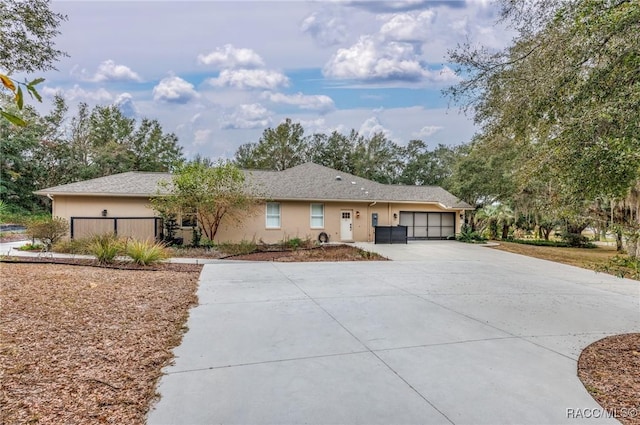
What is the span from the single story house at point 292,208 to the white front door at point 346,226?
0.17 ft

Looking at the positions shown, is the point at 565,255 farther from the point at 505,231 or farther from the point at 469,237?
the point at 505,231

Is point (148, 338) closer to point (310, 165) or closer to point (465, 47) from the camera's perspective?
point (465, 47)

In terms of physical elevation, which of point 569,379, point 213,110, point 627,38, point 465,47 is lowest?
point 569,379

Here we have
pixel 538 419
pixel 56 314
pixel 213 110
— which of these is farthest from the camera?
pixel 213 110

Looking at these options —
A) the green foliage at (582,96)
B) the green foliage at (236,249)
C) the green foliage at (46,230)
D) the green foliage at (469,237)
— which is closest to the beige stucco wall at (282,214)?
the green foliage at (469,237)

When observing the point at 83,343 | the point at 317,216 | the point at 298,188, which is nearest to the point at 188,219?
the point at 298,188

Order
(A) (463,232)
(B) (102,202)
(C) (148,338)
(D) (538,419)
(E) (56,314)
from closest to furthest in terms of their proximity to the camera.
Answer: (D) (538,419) → (C) (148,338) → (E) (56,314) → (B) (102,202) → (A) (463,232)

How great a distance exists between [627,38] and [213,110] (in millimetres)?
16364

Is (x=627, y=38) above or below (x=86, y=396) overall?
above

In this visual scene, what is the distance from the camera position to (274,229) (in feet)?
60.1

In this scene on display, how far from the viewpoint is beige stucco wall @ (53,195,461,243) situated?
1603 cm

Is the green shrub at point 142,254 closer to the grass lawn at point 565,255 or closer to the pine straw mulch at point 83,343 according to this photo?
the pine straw mulch at point 83,343

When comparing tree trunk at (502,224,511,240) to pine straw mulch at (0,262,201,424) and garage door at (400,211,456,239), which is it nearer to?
garage door at (400,211,456,239)

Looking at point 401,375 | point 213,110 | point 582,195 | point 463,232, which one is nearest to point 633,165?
point 582,195
